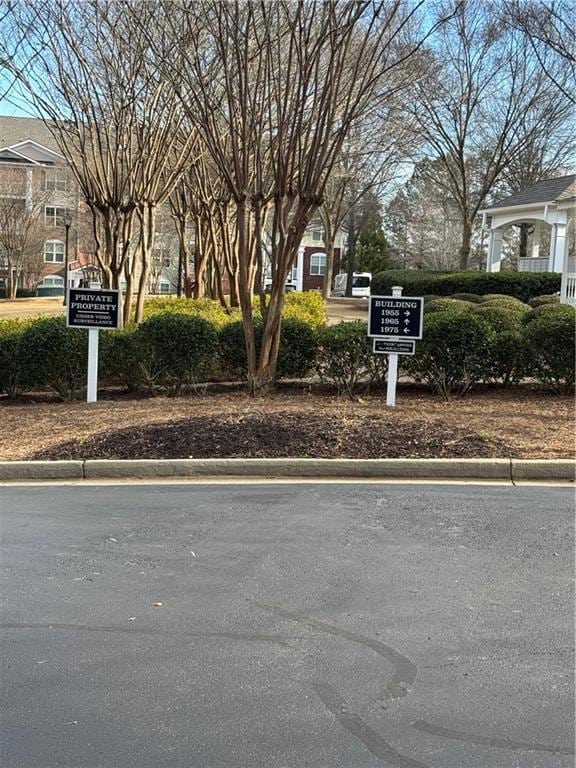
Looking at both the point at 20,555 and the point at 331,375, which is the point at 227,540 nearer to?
the point at 20,555

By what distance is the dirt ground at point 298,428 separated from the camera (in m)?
7.00

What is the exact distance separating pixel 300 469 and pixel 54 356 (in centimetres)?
470

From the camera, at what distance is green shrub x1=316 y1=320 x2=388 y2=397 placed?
31.9ft

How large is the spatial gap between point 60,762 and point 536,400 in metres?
7.75

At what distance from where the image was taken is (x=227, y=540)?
5055 mm

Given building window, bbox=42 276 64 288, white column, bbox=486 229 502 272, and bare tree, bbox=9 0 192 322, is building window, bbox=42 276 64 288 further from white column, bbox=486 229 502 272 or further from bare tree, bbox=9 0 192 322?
bare tree, bbox=9 0 192 322

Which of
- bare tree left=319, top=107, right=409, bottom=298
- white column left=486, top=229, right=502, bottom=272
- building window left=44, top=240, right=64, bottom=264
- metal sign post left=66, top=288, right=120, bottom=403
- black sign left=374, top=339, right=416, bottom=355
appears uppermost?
bare tree left=319, top=107, right=409, bottom=298

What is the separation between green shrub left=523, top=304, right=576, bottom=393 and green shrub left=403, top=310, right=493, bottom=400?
557mm

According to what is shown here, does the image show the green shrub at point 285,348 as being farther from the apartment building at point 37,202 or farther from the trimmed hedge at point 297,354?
the apartment building at point 37,202

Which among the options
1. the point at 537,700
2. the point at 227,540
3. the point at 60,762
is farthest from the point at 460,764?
the point at 227,540

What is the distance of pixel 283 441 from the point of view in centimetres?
711

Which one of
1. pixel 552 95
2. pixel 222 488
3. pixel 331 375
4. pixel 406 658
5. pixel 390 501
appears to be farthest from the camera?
pixel 552 95

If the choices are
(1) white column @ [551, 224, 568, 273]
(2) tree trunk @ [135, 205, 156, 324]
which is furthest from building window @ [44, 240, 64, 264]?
(2) tree trunk @ [135, 205, 156, 324]

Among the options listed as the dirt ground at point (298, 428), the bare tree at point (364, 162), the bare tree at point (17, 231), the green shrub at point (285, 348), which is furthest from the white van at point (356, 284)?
the dirt ground at point (298, 428)
